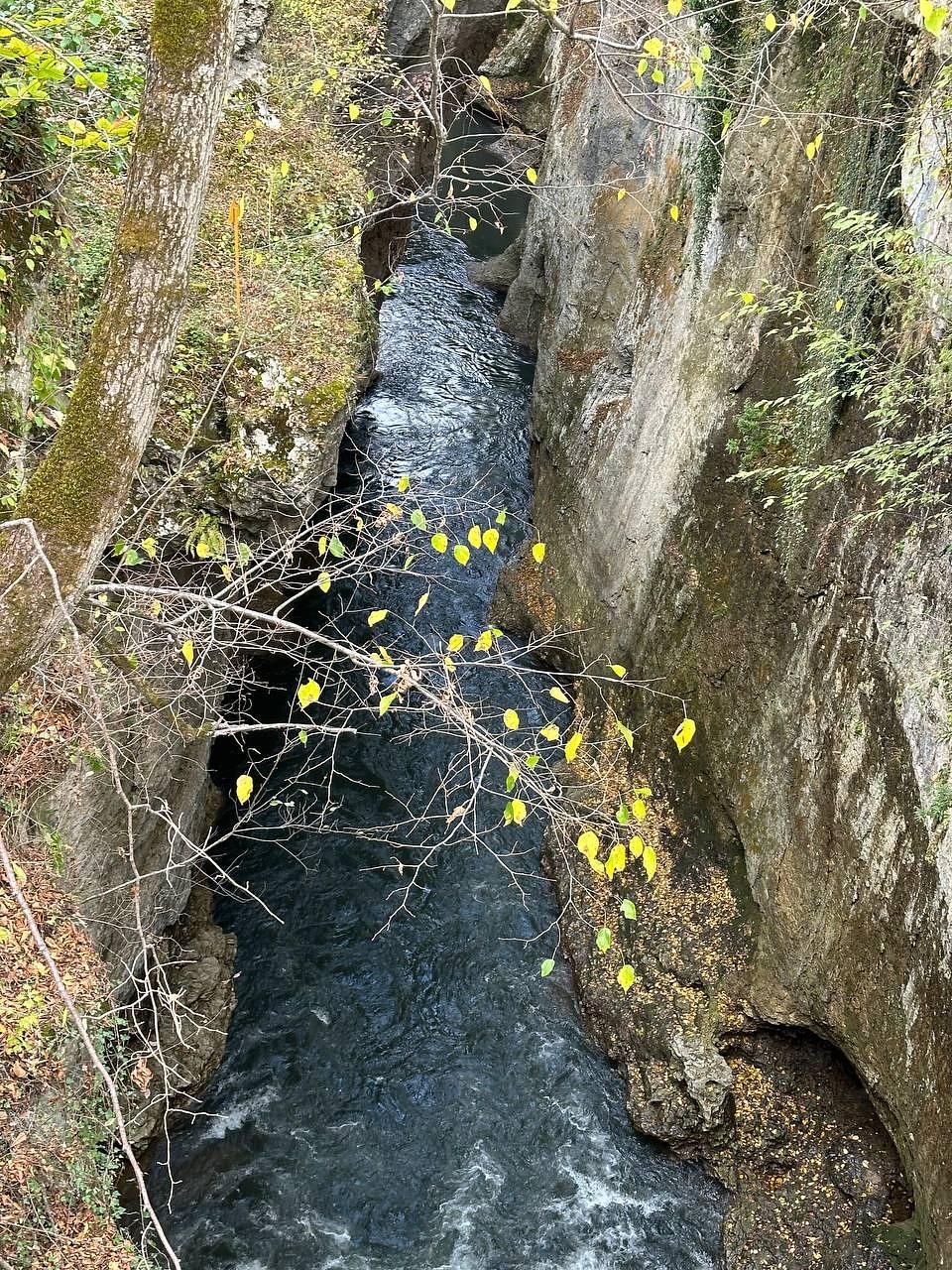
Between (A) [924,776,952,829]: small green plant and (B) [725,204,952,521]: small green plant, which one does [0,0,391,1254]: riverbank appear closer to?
(B) [725,204,952,521]: small green plant

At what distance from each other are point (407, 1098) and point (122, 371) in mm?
7000

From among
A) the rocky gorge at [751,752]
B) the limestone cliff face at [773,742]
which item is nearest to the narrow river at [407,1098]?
the rocky gorge at [751,752]

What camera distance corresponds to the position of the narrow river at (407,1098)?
7.37m

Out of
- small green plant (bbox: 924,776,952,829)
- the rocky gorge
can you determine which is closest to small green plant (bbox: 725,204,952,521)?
the rocky gorge

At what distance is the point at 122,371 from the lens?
12.7 feet

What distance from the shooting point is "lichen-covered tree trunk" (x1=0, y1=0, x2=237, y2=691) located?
3.66 metres

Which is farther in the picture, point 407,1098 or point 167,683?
point 407,1098

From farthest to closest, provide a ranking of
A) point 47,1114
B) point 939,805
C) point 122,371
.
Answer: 1. point 939,805
2. point 47,1114
3. point 122,371

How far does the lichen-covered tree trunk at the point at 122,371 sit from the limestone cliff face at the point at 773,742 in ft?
16.7

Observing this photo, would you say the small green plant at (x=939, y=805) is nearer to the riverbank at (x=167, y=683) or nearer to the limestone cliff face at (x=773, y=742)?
the limestone cliff face at (x=773, y=742)

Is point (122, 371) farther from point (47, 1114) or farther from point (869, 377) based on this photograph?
point (869, 377)

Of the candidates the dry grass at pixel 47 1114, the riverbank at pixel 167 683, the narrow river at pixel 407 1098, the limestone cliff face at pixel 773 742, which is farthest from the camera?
the narrow river at pixel 407 1098

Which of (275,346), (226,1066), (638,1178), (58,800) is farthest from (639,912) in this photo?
(275,346)

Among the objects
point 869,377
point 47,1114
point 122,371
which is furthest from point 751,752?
point 122,371
